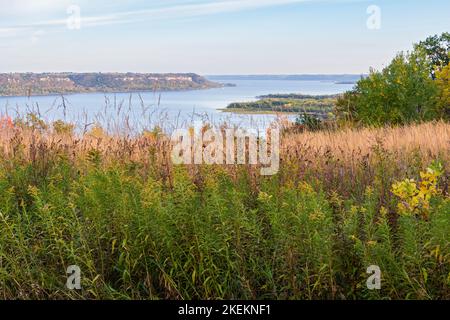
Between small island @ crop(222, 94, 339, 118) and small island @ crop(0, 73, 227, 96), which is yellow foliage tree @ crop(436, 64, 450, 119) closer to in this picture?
small island @ crop(222, 94, 339, 118)

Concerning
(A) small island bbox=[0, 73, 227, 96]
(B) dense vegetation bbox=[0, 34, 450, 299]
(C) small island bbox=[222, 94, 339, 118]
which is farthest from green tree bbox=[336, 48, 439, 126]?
(B) dense vegetation bbox=[0, 34, 450, 299]

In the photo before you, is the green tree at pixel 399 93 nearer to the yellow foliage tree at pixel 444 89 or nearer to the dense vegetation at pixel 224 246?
the yellow foliage tree at pixel 444 89

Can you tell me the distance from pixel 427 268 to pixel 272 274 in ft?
3.02

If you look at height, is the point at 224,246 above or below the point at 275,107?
below

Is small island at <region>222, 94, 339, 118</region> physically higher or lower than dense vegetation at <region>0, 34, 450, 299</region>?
higher

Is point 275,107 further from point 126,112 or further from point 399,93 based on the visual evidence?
point 399,93

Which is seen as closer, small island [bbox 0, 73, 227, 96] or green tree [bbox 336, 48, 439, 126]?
small island [bbox 0, 73, 227, 96]

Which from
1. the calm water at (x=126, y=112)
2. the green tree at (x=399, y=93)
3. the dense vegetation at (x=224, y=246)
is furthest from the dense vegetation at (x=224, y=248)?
the green tree at (x=399, y=93)

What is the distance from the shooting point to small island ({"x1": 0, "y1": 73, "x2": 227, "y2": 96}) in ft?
36.2

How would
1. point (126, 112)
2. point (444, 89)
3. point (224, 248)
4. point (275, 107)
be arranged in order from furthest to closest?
point (444, 89)
point (275, 107)
point (126, 112)
point (224, 248)

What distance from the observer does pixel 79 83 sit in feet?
51.2

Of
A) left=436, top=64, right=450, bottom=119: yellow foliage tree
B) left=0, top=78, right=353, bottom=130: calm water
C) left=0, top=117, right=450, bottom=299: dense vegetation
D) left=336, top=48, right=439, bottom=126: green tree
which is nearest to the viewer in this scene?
left=0, top=117, right=450, bottom=299: dense vegetation

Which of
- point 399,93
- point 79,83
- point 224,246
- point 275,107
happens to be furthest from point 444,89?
point 224,246
